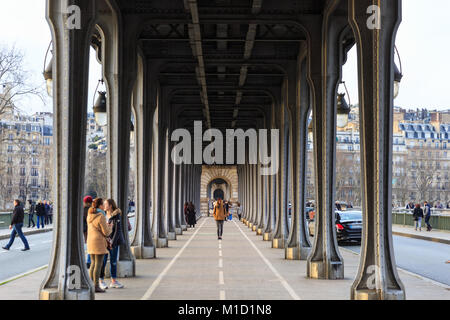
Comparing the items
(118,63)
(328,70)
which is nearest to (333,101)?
(328,70)

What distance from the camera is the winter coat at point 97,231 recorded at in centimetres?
1310

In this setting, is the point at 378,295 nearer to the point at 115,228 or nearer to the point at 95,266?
the point at 95,266

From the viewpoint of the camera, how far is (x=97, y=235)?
518 inches

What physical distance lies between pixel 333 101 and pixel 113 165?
5.68m

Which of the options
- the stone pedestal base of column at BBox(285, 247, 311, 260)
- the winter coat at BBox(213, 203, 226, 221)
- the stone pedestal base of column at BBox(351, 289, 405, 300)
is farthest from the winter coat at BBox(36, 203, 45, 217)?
the stone pedestal base of column at BBox(351, 289, 405, 300)

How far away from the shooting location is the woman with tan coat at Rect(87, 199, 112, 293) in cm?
1311

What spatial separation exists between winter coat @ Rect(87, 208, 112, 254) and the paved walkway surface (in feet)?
2.89

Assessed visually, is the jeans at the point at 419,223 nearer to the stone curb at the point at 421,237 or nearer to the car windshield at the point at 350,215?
the stone curb at the point at 421,237

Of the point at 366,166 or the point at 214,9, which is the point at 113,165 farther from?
the point at 366,166

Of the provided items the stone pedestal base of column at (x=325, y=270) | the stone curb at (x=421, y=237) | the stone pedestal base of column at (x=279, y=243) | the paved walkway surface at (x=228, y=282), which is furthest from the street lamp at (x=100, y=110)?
the stone curb at (x=421, y=237)

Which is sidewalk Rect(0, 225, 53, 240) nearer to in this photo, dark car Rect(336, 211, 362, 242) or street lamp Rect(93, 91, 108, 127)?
dark car Rect(336, 211, 362, 242)

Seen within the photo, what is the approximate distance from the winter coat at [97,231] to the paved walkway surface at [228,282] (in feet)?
2.89

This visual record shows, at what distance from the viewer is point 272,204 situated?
32.8 m
